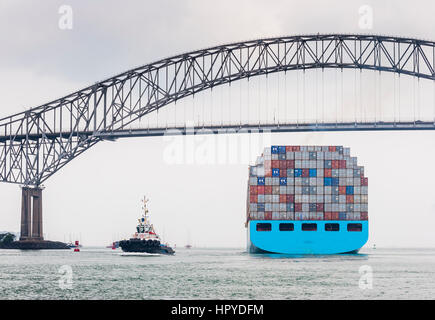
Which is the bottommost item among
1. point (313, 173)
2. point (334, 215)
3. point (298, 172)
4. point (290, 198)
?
point (334, 215)

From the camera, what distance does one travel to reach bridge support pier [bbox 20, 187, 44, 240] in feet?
410

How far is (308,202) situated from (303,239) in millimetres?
4556

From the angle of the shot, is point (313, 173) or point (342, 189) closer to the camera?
point (313, 173)

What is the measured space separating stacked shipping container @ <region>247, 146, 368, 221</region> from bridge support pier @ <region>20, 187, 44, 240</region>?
39.9m

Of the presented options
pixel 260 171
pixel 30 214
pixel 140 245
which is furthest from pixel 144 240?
pixel 30 214

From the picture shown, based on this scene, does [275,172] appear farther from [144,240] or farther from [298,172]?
[144,240]

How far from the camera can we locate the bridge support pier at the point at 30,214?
125 metres

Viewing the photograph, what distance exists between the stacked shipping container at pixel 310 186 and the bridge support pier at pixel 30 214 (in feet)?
131

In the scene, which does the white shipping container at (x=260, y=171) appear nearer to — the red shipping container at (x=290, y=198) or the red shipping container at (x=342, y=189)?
the red shipping container at (x=290, y=198)

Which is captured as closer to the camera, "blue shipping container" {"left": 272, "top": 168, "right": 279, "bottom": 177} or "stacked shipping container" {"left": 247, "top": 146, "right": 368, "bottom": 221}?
"stacked shipping container" {"left": 247, "top": 146, "right": 368, "bottom": 221}

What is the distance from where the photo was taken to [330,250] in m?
98.4

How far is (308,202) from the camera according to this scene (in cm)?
9956

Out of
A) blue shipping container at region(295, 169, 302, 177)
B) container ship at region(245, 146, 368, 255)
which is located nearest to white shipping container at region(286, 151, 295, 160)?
container ship at region(245, 146, 368, 255)

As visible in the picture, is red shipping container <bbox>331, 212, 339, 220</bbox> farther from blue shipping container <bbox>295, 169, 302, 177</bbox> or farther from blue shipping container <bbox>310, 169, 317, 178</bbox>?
blue shipping container <bbox>295, 169, 302, 177</bbox>
